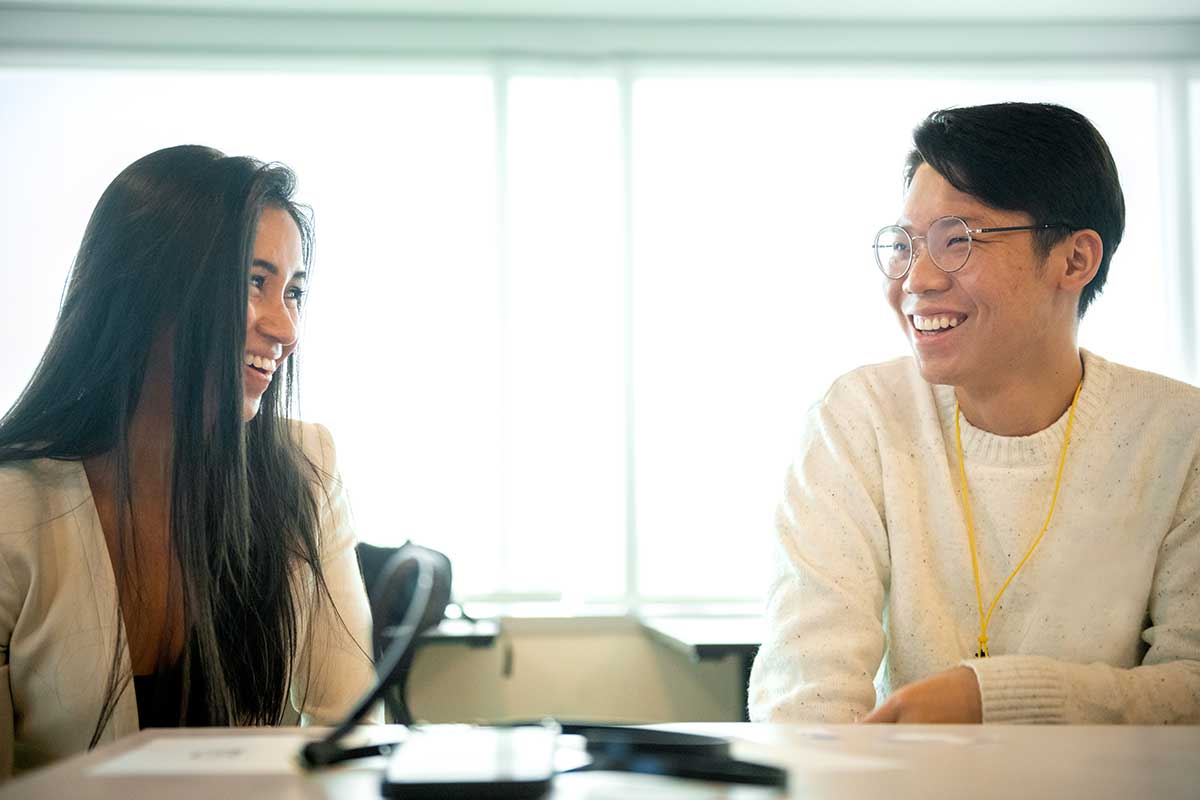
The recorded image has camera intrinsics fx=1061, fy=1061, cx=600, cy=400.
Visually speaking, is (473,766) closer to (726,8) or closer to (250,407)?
→ (250,407)

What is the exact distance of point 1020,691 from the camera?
3.75 ft

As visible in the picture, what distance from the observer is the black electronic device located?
528 mm

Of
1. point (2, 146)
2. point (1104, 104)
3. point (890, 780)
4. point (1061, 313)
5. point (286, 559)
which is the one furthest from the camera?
point (1104, 104)

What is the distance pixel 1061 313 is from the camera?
1.51 metres

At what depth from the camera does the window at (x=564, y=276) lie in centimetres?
382

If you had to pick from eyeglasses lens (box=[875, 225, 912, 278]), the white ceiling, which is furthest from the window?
eyeglasses lens (box=[875, 225, 912, 278])

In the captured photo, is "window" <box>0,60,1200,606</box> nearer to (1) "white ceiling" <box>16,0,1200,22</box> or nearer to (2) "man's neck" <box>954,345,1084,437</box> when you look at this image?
(1) "white ceiling" <box>16,0,1200,22</box>

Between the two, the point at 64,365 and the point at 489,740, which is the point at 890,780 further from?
the point at 64,365

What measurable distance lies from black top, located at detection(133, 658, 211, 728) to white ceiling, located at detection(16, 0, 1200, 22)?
3053 mm

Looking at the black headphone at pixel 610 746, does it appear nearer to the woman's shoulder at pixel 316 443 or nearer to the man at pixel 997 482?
the man at pixel 997 482

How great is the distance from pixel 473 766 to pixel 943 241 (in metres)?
1.15

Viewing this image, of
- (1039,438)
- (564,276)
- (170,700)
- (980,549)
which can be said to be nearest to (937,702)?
(980,549)

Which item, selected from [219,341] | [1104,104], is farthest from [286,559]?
[1104,104]

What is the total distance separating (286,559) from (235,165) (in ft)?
1.78
